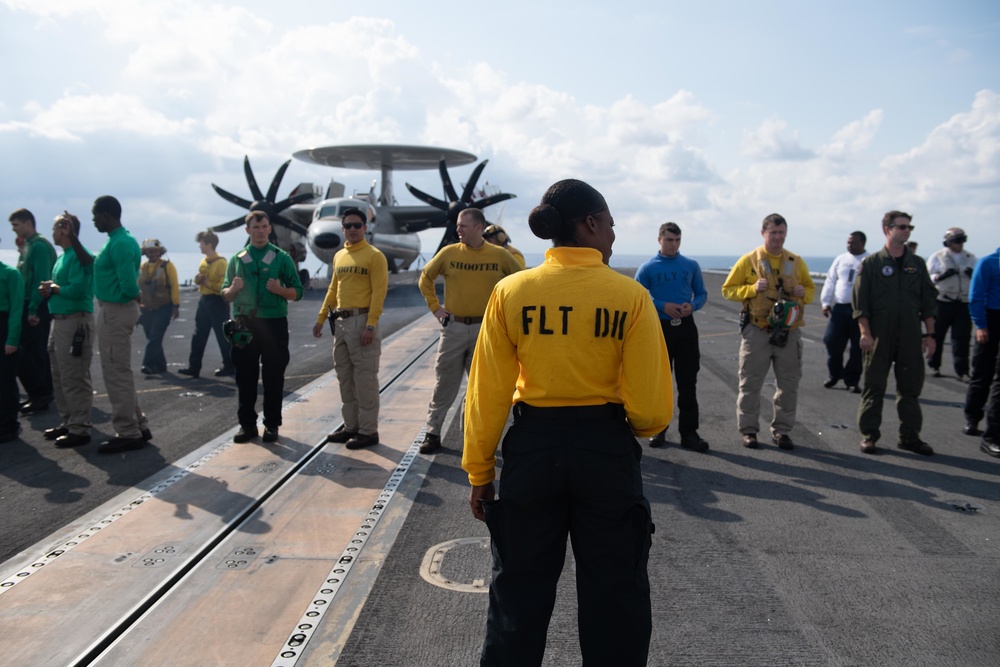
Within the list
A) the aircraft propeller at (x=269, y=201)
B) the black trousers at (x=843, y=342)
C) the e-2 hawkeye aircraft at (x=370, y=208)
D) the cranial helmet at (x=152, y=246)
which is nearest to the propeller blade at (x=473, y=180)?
the e-2 hawkeye aircraft at (x=370, y=208)

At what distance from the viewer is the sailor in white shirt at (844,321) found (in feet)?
31.0

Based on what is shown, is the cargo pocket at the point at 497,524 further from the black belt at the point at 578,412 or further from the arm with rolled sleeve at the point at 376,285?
the arm with rolled sleeve at the point at 376,285

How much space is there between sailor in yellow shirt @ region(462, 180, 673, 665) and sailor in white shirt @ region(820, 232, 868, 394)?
7.98m

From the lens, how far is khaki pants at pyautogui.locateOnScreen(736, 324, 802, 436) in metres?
6.67

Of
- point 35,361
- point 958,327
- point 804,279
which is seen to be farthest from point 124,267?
point 958,327

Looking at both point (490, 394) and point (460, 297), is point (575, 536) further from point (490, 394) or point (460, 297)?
point (460, 297)

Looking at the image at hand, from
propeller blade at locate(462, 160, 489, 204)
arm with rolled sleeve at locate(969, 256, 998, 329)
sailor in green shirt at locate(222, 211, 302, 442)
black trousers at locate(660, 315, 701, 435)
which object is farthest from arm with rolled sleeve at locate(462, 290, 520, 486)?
propeller blade at locate(462, 160, 489, 204)

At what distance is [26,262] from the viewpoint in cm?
731

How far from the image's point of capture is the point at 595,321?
2.49m

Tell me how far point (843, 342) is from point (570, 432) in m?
8.47

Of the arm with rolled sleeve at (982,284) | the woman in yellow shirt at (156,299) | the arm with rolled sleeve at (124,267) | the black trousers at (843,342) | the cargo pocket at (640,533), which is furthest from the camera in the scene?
the woman in yellow shirt at (156,299)

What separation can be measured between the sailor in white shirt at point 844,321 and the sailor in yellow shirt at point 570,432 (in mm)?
7982

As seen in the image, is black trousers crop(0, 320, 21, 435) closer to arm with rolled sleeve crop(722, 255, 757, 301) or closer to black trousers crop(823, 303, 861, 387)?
arm with rolled sleeve crop(722, 255, 757, 301)

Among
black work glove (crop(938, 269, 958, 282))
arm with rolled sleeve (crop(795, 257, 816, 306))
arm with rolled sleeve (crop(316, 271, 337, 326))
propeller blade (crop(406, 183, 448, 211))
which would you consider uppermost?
propeller blade (crop(406, 183, 448, 211))
